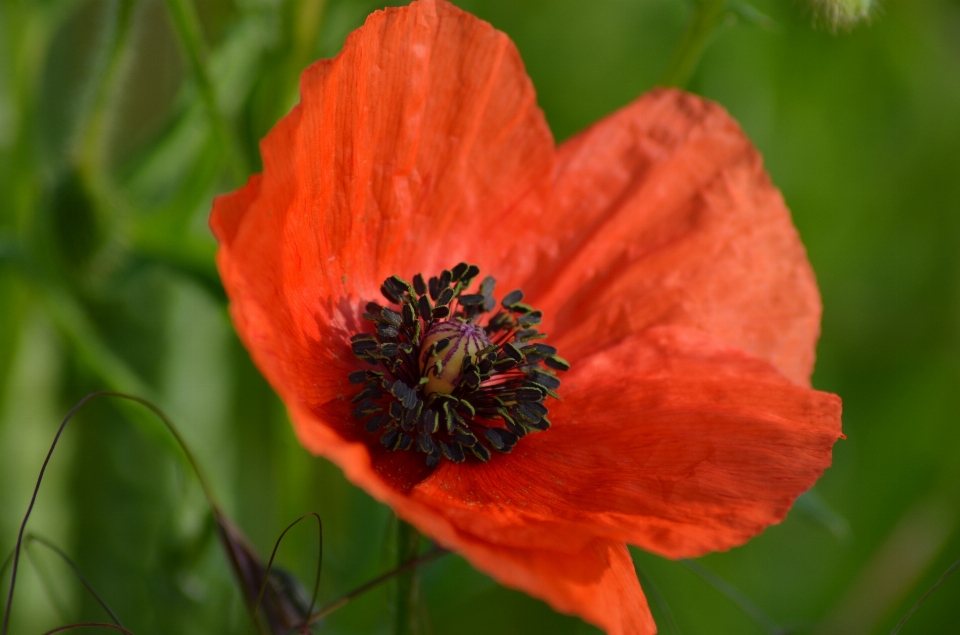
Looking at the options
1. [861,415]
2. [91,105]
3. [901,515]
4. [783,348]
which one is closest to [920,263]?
[861,415]

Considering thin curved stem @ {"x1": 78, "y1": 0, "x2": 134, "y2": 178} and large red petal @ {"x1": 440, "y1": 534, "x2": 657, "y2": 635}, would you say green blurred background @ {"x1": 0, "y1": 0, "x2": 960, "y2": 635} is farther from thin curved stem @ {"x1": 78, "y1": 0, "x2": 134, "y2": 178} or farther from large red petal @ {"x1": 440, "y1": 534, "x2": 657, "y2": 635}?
large red petal @ {"x1": 440, "y1": 534, "x2": 657, "y2": 635}

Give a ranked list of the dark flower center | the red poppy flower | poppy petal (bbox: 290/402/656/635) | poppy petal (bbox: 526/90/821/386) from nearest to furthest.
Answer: poppy petal (bbox: 290/402/656/635)
the red poppy flower
the dark flower center
poppy petal (bbox: 526/90/821/386)

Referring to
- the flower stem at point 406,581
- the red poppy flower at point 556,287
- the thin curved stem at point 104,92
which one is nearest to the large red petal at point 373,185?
the red poppy flower at point 556,287

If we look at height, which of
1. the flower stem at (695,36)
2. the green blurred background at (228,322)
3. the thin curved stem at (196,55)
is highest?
the flower stem at (695,36)

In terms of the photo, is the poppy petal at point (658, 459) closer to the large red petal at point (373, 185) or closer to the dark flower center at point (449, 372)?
the dark flower center at point (449, 372)

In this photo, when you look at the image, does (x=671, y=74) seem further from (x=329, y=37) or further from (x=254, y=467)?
(x=254, y=467)

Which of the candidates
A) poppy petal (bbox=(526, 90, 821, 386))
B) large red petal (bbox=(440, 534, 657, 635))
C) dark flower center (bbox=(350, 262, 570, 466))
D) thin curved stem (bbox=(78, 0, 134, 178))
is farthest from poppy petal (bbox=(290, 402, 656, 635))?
thin curved stem (bbox=(78, 0, 134, 178))
